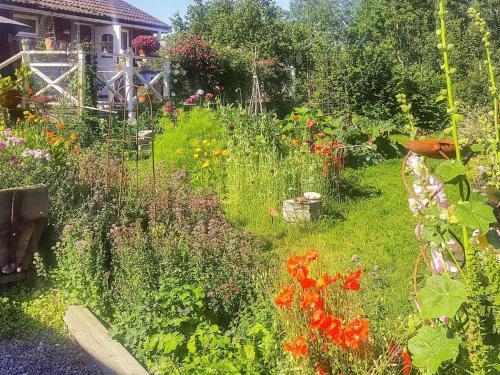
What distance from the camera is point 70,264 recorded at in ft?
14.5

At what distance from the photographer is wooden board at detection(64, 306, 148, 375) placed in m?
3.27

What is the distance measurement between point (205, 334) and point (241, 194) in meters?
3.77

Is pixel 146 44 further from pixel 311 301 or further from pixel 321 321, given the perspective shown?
pixel 321 321

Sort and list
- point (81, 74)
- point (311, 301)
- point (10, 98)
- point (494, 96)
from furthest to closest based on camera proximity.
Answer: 1. point (81, 74)
2. point (10, 98)
3. point (311, 301)
4. point (494, 96)

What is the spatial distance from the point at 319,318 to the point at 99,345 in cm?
152

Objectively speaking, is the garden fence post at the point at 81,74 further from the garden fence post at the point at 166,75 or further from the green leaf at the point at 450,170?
the green leaf at the point at 450,170

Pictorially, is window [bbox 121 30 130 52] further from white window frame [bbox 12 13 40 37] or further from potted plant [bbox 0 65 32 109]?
potted plant [bbox 0 65 32 109]

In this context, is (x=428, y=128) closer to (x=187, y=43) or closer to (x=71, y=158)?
(x=187, y=43)

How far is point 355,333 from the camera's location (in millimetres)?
2586

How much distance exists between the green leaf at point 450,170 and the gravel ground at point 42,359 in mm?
2265

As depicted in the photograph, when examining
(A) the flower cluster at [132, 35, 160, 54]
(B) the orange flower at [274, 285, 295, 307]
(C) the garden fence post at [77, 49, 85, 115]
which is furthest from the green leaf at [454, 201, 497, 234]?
(A) the flower cluster at [132, 35, 160, 54]

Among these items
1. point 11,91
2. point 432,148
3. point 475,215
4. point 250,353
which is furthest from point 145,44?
point 475,215

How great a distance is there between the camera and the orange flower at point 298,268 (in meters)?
2.71

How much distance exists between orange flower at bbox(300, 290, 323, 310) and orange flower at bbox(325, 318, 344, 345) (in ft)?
0.43
